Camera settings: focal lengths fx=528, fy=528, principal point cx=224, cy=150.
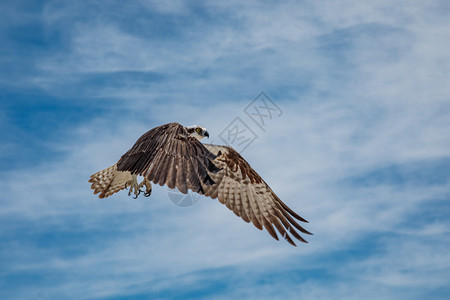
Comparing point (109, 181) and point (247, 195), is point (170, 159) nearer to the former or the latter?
point (247, 195)

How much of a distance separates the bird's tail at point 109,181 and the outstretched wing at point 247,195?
2.39 meters

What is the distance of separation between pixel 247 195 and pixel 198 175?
7.87 ft

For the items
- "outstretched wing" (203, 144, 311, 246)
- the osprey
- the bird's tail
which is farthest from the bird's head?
the bird's tail

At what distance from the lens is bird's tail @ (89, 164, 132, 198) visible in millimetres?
13357

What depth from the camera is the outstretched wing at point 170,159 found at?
9695 mm

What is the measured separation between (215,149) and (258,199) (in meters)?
1.64

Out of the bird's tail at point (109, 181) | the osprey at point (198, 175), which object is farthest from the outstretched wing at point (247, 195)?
the bird's tail at point (109, 181)

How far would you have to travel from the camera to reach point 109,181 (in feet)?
44.2

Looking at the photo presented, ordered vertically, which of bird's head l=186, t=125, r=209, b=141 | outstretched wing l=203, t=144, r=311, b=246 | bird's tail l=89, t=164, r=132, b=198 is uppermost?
bird's head l=186, t=125, r=209, b=141

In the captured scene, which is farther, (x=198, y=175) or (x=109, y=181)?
(x=109, y=181)

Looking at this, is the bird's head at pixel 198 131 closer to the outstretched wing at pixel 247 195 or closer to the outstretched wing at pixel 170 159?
the outstretched wing at pixel 247 195

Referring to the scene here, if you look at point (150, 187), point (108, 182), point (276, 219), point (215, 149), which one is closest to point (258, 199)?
point (276, 219)

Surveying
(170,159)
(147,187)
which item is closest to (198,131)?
(147,187)

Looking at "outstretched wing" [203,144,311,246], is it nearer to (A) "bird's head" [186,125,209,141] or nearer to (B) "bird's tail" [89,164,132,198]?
(A) "bird's head" [186,125,209,141]
